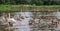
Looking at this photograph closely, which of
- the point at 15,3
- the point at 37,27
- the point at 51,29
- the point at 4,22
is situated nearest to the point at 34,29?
the point at 37,27

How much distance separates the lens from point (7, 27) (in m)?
3.38

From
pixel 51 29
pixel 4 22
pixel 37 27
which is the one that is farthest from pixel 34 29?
pixel 4 22

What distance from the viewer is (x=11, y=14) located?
3.91 metres

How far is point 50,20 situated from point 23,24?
56cm

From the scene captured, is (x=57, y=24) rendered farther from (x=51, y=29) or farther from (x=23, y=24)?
(x=23, y=24)

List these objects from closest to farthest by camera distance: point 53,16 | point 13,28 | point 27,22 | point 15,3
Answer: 1. point 13,28
2. point 27,22
3. point 53,16
4. point 15,3

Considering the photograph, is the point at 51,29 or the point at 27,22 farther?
the point at 27,22

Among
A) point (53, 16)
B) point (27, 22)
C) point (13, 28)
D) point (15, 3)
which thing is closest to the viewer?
point (13, 28)

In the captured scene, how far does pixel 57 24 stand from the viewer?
3553mm

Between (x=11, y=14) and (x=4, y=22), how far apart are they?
430 millimetres

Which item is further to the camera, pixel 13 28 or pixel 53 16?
pixel 53 16

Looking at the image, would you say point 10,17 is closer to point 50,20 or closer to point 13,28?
point 13,28

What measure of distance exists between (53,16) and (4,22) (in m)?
1.06

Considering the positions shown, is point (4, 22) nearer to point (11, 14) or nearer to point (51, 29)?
point (11, 14)
